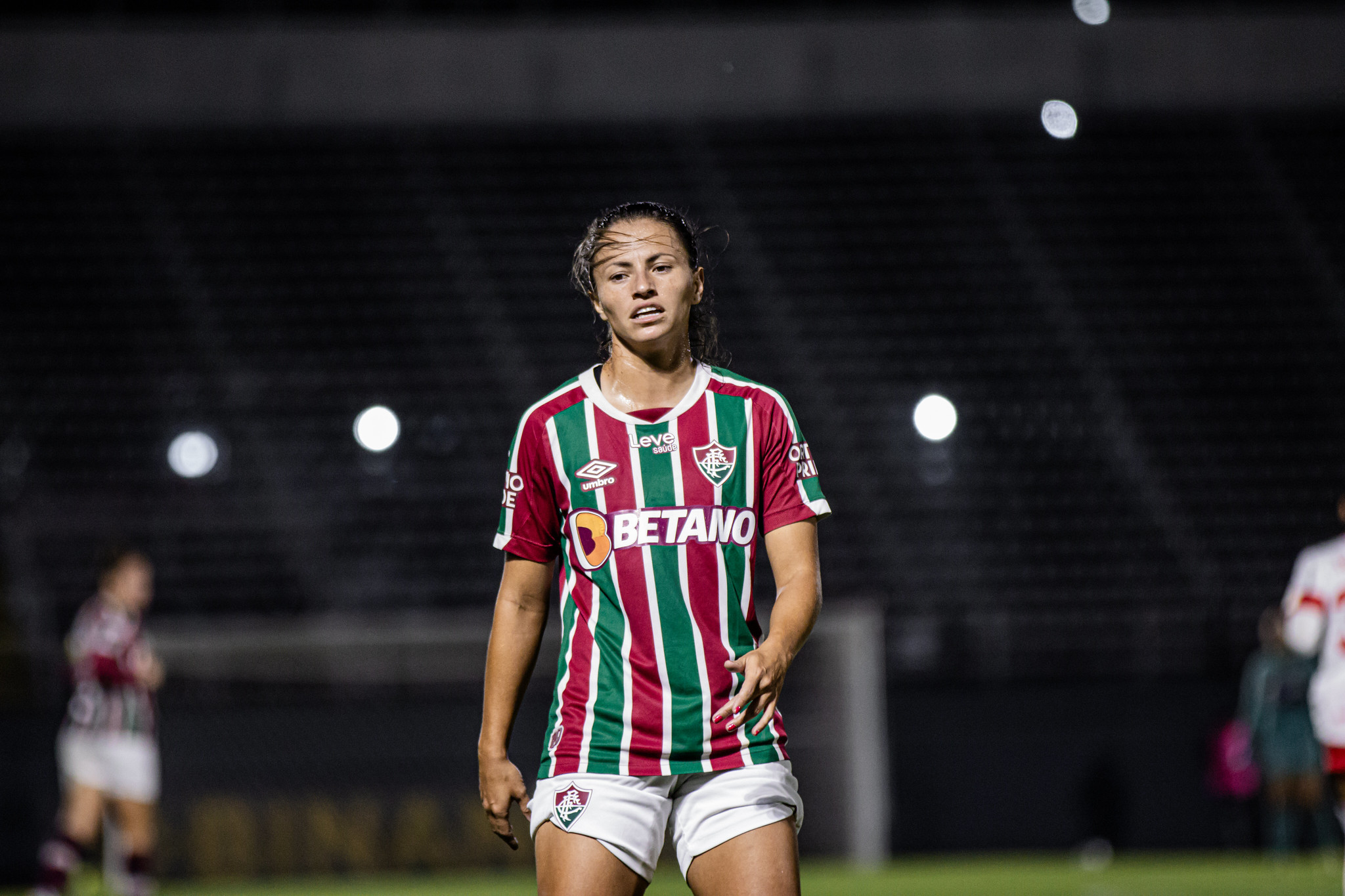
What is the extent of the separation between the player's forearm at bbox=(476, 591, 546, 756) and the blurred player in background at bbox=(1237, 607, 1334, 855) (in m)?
8.44

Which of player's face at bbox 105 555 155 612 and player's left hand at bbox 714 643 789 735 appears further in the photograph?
player's face at bbox 105 555 155 612

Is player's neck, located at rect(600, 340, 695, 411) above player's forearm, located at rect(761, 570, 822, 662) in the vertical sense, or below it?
above

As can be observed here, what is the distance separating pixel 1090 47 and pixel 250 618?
1051 centimetres

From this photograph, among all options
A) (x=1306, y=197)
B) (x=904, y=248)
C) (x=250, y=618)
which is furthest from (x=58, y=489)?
(x=1306, y=197)

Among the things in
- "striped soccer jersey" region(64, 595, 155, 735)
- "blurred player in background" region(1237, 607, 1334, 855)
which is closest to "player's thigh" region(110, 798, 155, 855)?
"striped soccer jersey" region(64, 595, 155, 735)

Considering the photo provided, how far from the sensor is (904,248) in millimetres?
16141

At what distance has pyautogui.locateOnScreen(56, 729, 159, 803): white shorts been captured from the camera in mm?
8227

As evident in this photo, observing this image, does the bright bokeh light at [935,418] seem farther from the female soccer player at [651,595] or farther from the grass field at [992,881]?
the female soccer player at [651,595]

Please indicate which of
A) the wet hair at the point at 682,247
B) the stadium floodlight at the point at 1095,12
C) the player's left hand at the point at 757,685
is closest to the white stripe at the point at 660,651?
the player's left hand at the point at 757,685

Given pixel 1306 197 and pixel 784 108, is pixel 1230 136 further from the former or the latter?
pixel 784 108

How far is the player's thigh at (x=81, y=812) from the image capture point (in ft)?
26.8

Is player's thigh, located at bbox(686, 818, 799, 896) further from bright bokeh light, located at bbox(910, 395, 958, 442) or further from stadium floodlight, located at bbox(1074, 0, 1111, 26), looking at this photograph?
stadium floodlight, located at bbox(1074, 0, 1111, 26)

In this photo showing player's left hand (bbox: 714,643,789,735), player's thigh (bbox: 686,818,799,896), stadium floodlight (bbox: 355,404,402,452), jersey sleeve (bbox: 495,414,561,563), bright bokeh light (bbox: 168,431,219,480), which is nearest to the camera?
player's left hand (bbox: 714,643,789,735)

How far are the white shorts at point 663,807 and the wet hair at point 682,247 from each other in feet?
2.74
